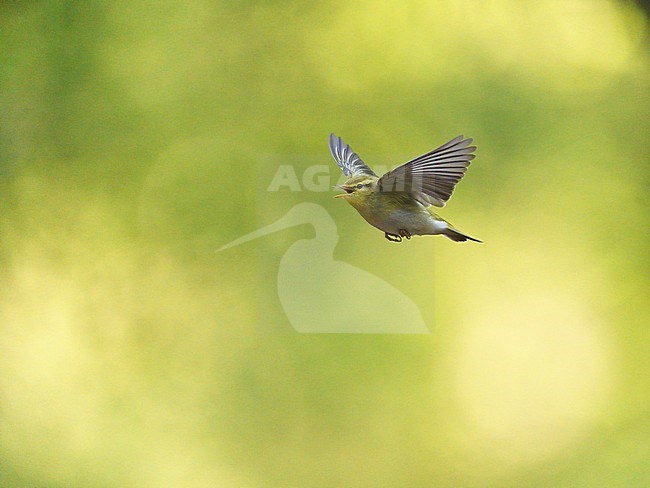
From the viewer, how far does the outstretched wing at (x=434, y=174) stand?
2.73ft

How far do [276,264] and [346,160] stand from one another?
790 millimetres

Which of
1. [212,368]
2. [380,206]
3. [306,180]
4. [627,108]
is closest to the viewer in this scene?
[380,206]

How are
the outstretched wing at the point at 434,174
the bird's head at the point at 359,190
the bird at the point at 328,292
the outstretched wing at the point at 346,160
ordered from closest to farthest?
the outstretched wing at the point at 434,174 < the bird's head at the point at 359,190 < the outstretched wing at the point at 346,160 < the bird at the point at 328,292

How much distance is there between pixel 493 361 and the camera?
1893mm

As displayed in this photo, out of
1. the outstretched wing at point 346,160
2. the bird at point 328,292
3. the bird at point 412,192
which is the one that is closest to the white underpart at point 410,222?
the bird at point 412,192

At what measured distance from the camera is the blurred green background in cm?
186

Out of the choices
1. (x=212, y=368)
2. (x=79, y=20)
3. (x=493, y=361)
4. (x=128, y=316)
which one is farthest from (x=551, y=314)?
(x=79, y=20)

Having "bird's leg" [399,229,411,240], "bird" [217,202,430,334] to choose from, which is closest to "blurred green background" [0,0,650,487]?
"bird" [217,202,430,334]

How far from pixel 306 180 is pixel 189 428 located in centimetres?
72

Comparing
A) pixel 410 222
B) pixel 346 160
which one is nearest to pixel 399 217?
pixel 410 222

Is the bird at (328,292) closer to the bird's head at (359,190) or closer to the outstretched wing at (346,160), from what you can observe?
the outstretched wing at (346,160)

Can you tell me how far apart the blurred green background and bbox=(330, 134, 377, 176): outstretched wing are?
2.37ft

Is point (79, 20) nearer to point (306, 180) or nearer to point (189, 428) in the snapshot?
point (306, 180)

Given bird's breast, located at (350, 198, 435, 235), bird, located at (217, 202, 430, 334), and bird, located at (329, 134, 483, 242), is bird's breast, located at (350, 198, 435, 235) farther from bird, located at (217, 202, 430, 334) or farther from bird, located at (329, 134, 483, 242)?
bird, located at (217, 202, 430, 334)
